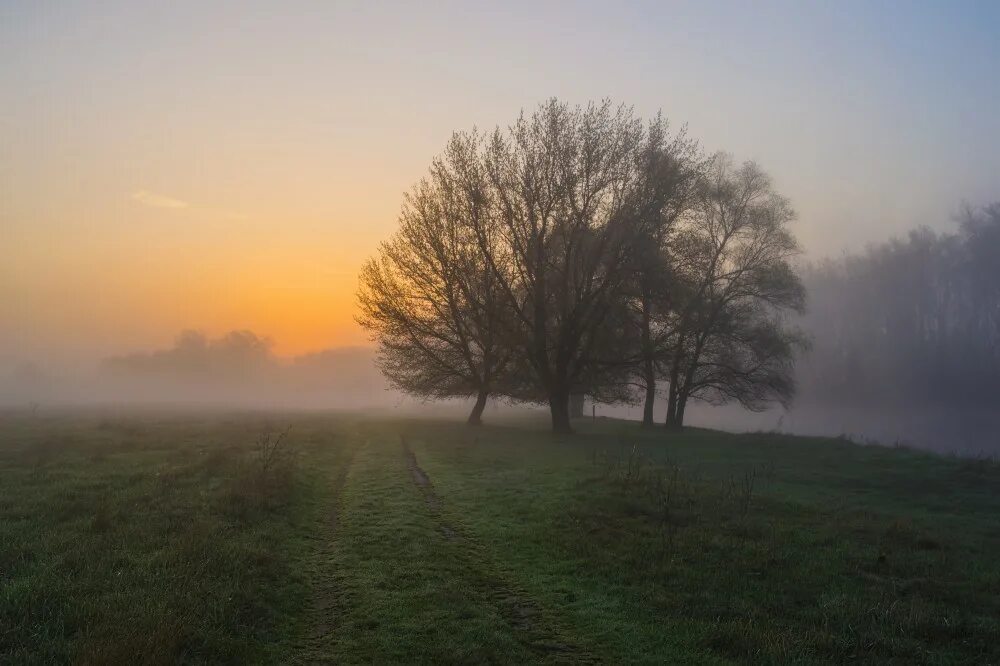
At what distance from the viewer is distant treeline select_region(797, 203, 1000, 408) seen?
256 feet

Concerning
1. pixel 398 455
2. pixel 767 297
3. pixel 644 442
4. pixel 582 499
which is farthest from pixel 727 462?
pixel 767 297

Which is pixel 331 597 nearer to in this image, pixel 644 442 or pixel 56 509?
pixel 56 509

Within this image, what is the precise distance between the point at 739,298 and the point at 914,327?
64.6 meters

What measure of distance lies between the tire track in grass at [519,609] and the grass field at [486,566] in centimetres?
5

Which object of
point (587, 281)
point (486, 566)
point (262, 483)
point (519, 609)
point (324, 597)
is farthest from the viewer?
point (587, 281)

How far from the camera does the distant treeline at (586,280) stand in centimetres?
3566

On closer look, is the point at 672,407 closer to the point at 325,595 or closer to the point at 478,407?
the point at 478,407

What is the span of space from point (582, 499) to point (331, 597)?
8552 millimetres

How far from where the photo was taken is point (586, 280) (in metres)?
36.6

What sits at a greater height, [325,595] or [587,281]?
[587,281]

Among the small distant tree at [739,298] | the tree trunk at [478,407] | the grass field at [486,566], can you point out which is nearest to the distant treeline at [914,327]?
the small distant tree at [739,298]

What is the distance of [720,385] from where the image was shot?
44.2m

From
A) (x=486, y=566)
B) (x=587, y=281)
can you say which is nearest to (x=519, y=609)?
(x=486, y=566)

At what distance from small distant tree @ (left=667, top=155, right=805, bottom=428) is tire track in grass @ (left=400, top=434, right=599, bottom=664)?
3140 centimetres
